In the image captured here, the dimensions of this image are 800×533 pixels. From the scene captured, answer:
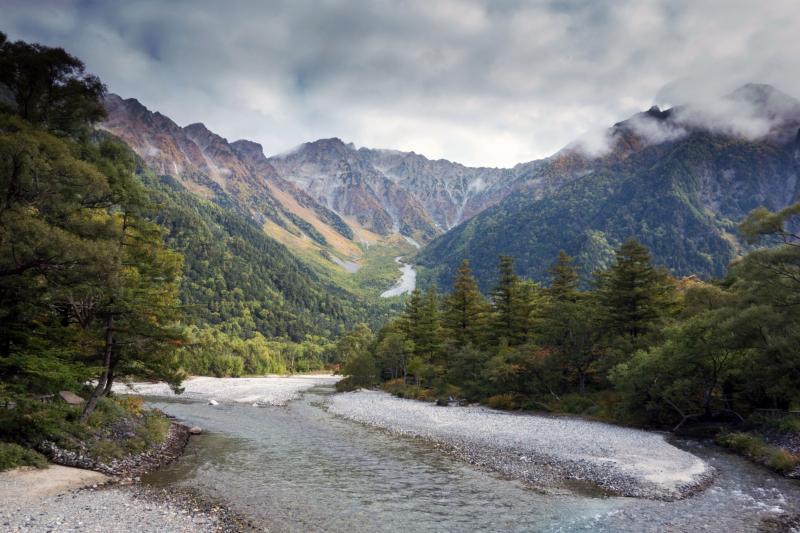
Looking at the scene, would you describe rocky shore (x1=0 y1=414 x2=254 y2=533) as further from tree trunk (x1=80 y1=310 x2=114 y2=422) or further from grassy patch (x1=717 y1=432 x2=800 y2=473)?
grassy patch (x1=717 y1=432 x2=800 y2=473)

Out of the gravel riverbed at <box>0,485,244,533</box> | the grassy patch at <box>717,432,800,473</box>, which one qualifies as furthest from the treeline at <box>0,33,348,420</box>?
the grassy patch at <box>717,432,800,473</box>

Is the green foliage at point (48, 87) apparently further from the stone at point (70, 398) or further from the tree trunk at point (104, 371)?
the stone at point (70, 398)

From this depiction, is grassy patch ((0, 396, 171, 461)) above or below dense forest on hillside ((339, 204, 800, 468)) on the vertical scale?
below

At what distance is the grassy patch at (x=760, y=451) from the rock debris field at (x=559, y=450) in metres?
2.85

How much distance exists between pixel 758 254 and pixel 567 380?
80.2 feet

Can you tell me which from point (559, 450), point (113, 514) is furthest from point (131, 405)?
point (559, 450)

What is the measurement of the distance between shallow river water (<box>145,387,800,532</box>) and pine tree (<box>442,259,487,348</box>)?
106 feet

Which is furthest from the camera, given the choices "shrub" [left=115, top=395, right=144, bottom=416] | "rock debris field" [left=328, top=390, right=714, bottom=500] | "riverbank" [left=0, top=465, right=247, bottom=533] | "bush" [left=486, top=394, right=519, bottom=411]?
"bush" [left=486, top=394, right=519, bottom=411]

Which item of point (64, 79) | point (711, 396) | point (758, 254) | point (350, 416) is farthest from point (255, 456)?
point (711, 396)

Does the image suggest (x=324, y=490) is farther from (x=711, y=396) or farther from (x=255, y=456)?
(x=711, y=396)

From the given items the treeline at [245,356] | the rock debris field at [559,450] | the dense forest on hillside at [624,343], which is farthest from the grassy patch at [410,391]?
the treeline at [245,356]

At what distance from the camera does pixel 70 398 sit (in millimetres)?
24125

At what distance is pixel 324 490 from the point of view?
715 inches

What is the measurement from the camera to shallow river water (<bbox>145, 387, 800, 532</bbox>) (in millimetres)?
14734
